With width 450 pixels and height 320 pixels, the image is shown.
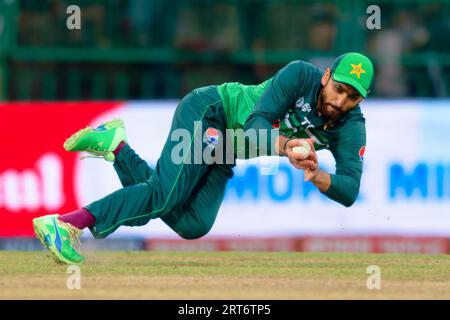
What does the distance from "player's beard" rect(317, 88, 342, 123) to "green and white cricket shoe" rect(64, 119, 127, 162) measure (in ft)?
5.38

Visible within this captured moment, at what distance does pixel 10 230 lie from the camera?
11.5 meters

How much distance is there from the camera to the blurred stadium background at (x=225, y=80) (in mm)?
11531

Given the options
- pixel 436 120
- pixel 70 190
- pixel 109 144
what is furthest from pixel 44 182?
pixel 436 120

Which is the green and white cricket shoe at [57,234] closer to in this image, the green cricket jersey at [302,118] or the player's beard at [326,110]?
the green cricket jersey at [302,118]

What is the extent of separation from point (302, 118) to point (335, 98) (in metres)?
0.36

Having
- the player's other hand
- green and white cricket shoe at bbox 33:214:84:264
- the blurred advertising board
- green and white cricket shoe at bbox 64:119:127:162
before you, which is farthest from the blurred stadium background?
the player's other hand

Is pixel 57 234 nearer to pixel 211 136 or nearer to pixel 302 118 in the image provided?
pixel 211 136

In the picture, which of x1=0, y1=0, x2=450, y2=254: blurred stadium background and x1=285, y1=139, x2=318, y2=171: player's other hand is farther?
x1=0, y1=0, x2=450, y2=254: blurred stadium background

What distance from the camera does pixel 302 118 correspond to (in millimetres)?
8531

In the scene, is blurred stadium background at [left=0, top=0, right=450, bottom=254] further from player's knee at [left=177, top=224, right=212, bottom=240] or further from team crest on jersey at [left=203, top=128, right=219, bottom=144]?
team crest on jersey at [left=203, top=128, right=219, bottom=144]

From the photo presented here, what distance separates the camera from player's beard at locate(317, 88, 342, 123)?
8328 millimetres

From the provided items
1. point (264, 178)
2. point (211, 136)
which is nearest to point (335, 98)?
point (211, 136)

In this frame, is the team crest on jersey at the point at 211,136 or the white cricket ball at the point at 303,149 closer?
the white cricket ball at the point at 303,149

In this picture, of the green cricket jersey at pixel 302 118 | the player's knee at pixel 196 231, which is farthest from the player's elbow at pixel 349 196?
the player's knee at pixel 196 231
